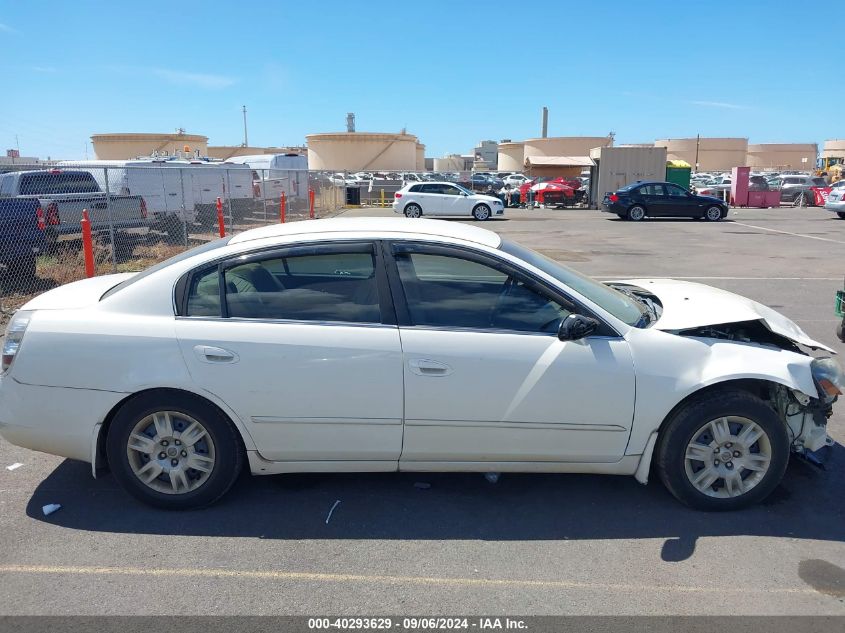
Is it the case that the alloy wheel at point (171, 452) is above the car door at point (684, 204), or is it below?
below

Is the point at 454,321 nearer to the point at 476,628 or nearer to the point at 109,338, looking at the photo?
the point at 476,628

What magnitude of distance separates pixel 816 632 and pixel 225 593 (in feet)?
8.22

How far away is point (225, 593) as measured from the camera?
3068 mm

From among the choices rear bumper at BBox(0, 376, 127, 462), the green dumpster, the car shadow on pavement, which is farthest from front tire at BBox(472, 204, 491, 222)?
rear bumper at BBox(0, 376, 127, 462)

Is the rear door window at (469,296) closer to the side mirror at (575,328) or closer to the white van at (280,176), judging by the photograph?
the side mirror at (575,328)

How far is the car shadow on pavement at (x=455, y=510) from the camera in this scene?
357 cm

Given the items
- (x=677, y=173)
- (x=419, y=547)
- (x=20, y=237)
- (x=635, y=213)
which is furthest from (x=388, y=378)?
(x=677, y=173)

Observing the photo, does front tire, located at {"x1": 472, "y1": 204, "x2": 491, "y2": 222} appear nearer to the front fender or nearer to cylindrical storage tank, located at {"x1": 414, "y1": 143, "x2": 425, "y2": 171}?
the front fender

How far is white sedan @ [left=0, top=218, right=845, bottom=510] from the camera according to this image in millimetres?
3545

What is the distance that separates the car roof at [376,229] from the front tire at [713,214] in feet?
81.5

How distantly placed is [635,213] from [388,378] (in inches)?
990

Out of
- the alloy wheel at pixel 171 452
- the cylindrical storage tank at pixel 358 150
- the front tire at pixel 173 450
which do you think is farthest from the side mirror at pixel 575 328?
the cylindrical storage tank at pixel 358 150

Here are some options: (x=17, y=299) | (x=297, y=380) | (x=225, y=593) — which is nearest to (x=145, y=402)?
(x=297, y=380)

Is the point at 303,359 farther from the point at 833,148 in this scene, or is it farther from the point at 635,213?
the point at 833,148
